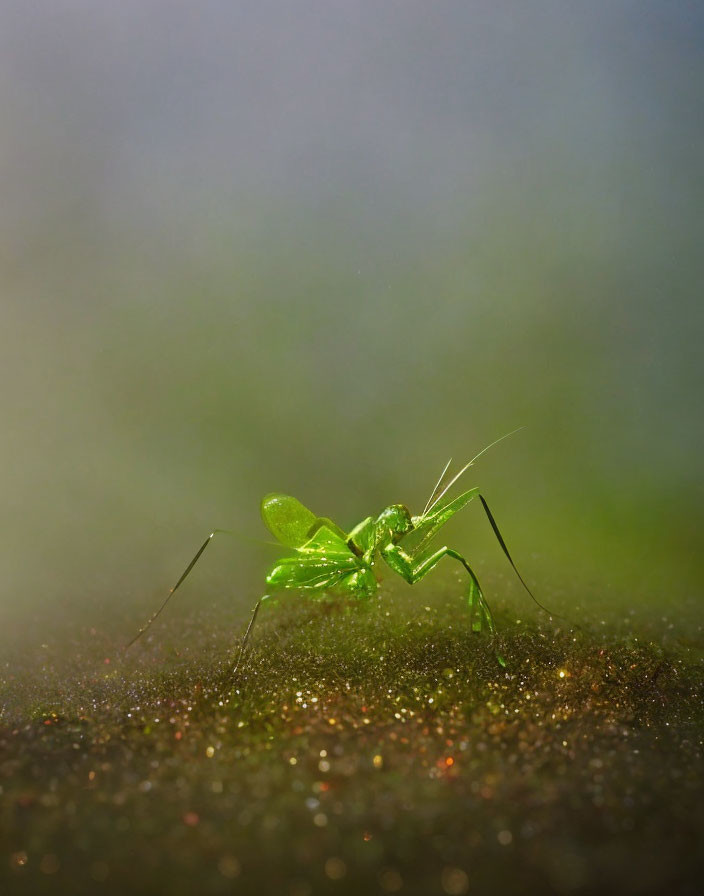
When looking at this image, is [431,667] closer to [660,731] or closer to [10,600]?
[660,731]

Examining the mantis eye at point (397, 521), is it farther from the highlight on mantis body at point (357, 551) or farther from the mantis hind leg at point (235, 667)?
the mantis hind leg at point (235, 667)

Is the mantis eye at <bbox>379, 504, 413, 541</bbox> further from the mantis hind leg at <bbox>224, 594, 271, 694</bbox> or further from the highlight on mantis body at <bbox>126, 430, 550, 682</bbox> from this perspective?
the mantis hind leg at <bbox>224, 594, 271, 694</bbox>

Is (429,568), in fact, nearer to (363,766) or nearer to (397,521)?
(397,521)

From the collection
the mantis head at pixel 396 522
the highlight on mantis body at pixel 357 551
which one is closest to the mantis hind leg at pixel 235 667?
the highlight on mantis body at pixel 357 551

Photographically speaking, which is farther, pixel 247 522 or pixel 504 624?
pixel 247 522

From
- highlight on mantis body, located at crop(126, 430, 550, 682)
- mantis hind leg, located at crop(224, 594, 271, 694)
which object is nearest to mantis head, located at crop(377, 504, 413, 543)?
highlight on mantis body, located at crop(126, 430, 550, 682)

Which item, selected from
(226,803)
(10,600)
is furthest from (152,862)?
(10,600)
